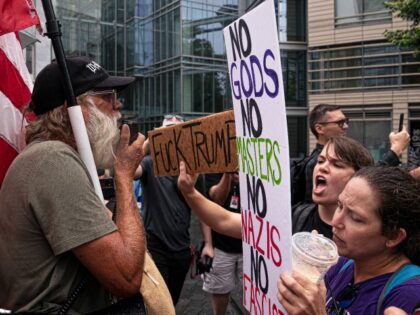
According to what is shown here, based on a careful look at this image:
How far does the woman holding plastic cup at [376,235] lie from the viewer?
59.3 inches

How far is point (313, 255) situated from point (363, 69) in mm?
21789

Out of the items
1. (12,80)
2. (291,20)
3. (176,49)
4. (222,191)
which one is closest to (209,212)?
(12,80)

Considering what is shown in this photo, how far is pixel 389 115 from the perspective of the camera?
21203 millimetres

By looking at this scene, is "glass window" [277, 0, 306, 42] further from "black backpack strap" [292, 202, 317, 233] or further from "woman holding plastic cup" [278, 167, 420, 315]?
"woman holding plastic cup" [278, 167, 420, 315]

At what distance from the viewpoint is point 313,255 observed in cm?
140

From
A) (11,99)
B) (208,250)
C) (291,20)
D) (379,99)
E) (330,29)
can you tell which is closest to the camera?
(11,99)

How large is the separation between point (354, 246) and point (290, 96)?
22247 mm

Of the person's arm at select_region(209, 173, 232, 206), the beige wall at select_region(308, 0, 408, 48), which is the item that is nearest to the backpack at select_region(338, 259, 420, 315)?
the person's arm at select_region(209, 173, 232, 206)

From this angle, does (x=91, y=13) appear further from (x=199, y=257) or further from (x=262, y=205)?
(x=262, y=205)

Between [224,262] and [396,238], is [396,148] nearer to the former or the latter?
[224,262]

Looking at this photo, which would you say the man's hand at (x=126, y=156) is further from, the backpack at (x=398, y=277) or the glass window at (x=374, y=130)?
the glass window at (x=374, y=130)

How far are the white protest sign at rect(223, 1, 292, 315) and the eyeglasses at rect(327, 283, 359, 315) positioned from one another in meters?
0.20

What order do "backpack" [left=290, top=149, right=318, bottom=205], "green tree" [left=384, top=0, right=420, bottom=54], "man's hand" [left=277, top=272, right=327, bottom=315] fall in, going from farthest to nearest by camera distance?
1. "green tree" [left=384, top=0, right=420, bottom=54]
2. "backpack" [left=290, top=149, right=318, bottom=205]
3. "man's hand" [left=277, top=272, right=327, bottom=315]

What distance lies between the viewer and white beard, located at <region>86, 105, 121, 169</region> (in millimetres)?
1813
